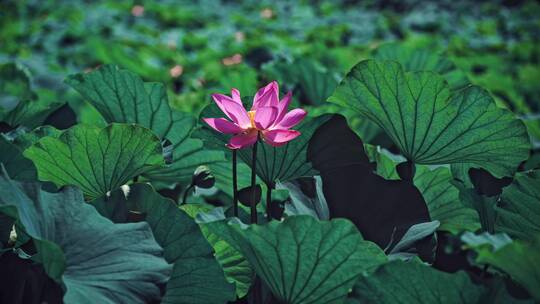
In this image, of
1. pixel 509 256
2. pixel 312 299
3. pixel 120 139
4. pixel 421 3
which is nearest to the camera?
pixel 509 256

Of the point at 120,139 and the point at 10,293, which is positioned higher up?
the point at 120,139

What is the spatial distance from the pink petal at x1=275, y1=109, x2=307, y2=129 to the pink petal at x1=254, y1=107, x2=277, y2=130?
0.02 metres

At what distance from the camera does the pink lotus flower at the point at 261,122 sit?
27.9 inches

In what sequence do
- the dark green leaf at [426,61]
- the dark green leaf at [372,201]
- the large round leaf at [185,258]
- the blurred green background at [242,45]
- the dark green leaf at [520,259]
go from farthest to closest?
the blurred green background at [242,45] → the dark green leaf at [426,61] → the dark green leaf at [372,201] → the large round leaf at [185,258] → the dark green leaf at [520,259]

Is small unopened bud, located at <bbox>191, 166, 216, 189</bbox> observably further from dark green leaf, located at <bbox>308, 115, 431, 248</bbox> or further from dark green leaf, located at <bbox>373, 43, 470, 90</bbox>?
dark green leaf, located at <bbox>373, 43, 470, 90</bbox>

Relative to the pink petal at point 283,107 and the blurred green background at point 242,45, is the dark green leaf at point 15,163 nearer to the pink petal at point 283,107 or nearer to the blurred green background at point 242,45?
the pink petal at point 283,107

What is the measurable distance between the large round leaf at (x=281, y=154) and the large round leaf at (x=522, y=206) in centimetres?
25

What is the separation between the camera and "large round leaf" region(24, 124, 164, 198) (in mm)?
767

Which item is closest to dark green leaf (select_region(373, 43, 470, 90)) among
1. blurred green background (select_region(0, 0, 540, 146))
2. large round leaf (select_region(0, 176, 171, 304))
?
blurred green background (select_region(0, 0, 540, 146))

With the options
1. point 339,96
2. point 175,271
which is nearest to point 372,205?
point 339,96

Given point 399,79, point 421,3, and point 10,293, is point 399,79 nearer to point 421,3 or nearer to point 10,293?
point 10,293

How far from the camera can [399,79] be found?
32.1 inches

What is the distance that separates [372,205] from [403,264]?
0.71 ft

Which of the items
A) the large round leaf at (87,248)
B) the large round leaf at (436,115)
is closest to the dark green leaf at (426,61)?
the large round leaf at (436,115)
